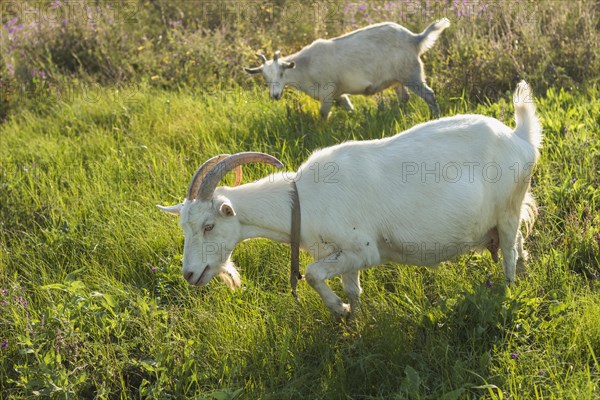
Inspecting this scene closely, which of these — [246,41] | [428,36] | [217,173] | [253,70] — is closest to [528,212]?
[217,173]

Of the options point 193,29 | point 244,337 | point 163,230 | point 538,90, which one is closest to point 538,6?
point 538,90

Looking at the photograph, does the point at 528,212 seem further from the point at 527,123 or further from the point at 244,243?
the point at 244,243

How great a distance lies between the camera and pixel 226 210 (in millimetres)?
4000

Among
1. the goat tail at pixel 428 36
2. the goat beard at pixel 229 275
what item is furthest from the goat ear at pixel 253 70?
the goat beard at pixel 229 275

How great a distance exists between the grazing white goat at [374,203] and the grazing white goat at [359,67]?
10.5 ft

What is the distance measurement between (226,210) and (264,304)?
0.95 metres

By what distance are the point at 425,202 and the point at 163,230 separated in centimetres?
221

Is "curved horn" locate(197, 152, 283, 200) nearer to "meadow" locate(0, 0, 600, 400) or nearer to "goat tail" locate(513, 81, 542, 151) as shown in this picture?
"meadow" locate(0, 0, 600, 400)

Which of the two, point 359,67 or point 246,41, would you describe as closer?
point 359,67

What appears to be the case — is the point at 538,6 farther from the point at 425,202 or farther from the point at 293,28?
the point at 425,202

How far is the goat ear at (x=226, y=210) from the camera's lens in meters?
3.97

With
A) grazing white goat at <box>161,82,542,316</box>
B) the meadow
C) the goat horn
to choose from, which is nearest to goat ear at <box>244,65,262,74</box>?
the meadow

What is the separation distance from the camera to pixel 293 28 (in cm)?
995

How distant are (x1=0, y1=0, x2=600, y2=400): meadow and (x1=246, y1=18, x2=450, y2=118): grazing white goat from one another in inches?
10.2
